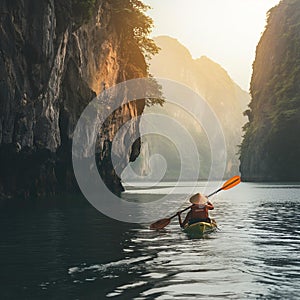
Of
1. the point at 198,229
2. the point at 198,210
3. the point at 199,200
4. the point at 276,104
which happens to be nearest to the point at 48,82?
the point at 198,210

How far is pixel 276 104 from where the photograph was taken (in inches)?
3873

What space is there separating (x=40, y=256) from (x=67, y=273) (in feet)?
9.27

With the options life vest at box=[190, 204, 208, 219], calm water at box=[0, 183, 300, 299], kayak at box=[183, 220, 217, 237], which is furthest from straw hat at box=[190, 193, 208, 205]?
calm water at box=[0, 183, 300, 299]

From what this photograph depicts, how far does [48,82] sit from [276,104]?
232ft

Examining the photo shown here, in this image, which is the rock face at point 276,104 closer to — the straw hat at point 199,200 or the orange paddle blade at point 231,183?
the orange paddle blade at point 231,183

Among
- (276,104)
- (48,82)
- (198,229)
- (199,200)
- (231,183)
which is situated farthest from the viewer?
(276,104)

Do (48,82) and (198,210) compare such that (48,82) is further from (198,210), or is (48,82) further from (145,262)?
(145,262)

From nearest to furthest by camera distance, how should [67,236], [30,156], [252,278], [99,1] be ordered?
[252,278]
[67,236]
[30,156]
[99,1]

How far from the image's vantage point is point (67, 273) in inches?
451

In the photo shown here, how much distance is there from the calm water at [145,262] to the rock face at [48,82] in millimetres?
14351

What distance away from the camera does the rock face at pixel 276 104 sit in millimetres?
92938

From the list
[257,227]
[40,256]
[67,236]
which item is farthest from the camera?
[257,227]

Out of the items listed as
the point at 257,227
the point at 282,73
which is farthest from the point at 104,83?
the point at 282,73

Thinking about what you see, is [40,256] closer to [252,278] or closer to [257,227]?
[252,278]
